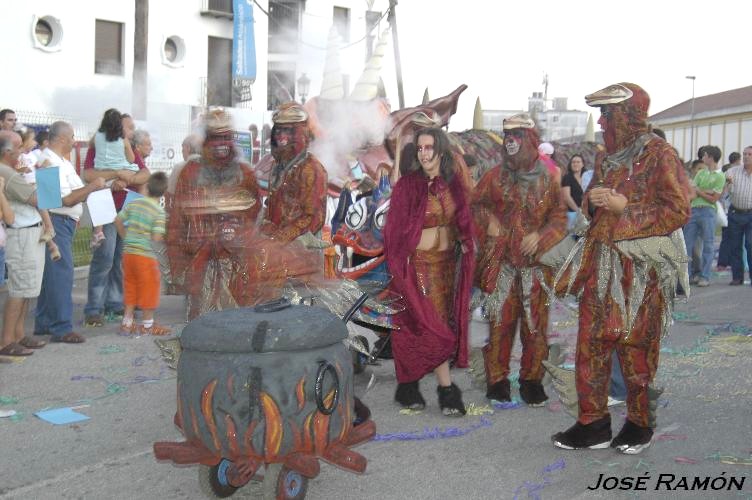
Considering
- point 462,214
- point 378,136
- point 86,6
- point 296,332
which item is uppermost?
point 86,6

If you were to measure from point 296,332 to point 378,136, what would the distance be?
7482 mm

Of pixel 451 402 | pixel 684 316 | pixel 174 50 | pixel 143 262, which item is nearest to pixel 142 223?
pixel 143 262

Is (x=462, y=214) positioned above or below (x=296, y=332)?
above

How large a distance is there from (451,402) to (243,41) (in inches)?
1062

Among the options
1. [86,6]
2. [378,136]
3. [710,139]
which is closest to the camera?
[378,136]

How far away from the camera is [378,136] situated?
11164mm

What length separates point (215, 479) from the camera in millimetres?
4242

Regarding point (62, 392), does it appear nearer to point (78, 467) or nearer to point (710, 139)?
point (78, 467)

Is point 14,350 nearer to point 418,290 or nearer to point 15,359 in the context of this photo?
point 15,359

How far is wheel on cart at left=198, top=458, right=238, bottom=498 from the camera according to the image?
167 inches

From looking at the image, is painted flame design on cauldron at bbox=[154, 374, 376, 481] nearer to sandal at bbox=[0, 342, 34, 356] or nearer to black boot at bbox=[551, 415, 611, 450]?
black boot at bbox=[551, 415, 611, 450]

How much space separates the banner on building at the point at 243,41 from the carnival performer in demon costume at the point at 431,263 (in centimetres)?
2580

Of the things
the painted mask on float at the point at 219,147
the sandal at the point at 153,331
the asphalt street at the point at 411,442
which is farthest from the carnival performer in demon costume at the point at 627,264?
the sandal at the point at 153,331

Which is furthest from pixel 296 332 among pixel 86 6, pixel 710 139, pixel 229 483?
pixel 710 139
